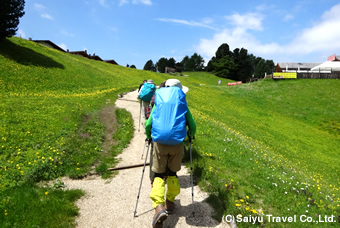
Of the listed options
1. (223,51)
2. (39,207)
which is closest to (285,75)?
(39,207)

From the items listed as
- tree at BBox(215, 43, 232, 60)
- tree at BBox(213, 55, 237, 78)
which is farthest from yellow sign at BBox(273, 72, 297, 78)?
tree at BBox(215, 43, 232, 60)

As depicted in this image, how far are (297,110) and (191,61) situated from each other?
5078 inches

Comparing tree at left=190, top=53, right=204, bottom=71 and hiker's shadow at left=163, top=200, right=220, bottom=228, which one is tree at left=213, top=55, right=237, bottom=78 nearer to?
tree at left=190, top=53, right=204, bottom=71

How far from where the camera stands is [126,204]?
656 centimetres

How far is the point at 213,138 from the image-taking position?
496 inches

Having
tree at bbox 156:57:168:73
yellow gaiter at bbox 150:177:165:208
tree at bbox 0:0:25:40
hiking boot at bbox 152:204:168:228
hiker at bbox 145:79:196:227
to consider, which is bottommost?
hiking boot at bbox 152:204:168:228

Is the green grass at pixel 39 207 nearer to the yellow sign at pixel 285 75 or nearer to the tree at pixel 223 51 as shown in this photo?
the yellow sign at pixel 285 75

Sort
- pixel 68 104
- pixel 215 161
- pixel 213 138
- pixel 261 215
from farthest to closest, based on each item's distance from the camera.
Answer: pixel 68 104
pixel 213 138
pixel 215 161
pixel 261 215

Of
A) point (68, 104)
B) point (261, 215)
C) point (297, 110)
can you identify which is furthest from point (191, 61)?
point (261, 215)

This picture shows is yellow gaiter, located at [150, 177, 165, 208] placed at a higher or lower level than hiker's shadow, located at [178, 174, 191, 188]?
higher

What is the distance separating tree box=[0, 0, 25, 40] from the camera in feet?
101

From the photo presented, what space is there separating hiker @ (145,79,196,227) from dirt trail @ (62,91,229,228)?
90 centimetres

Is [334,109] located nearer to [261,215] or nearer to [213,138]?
[213,138]

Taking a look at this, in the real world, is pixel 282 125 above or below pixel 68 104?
below
